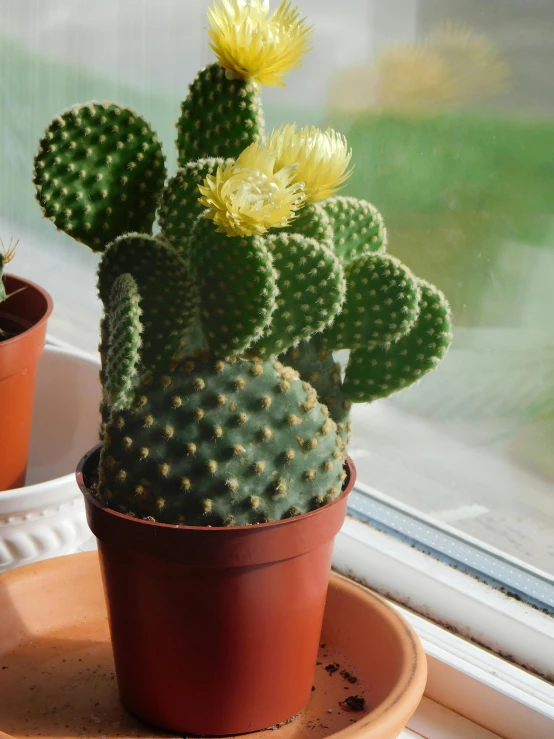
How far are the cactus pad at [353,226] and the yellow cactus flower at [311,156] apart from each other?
0.04m

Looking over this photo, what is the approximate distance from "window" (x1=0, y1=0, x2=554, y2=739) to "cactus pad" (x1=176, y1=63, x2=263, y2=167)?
1.01 ft

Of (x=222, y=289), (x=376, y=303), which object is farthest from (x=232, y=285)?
(x=376, y=303)

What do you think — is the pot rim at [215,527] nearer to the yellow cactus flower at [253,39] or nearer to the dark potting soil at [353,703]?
the dark potting soil at [353,703]

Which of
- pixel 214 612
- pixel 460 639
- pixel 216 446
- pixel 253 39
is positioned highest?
pixel 253 39

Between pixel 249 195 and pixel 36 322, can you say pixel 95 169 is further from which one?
pixel 36 322

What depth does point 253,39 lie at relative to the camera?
56 cm

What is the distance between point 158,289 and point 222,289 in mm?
47

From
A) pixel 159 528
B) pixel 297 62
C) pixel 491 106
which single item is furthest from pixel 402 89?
pixel 159 528

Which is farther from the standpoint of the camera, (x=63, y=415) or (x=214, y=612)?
(x=63, y=415)

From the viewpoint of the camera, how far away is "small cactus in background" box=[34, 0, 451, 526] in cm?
55

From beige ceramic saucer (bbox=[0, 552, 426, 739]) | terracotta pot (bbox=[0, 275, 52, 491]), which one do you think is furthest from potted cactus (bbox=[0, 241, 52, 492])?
beige ceramic saucer (bbox=[0, 552, 426, 739])

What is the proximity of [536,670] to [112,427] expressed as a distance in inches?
19.1

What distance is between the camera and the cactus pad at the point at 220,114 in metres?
0.58

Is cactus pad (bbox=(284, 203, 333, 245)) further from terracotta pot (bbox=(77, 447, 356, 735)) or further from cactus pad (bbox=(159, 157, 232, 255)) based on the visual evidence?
terracotta pot (bbox=(77, 447, 356, 735))
